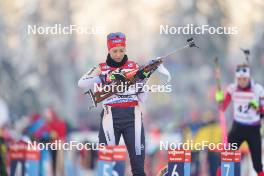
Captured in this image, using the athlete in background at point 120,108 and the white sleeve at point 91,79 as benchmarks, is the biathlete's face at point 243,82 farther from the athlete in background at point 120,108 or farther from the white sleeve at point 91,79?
the white sleeve at point 91,79

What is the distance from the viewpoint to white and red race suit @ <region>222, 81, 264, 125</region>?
55.2 feet

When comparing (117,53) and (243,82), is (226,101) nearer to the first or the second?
(243,82)

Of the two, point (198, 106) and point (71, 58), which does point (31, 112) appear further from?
point (198, 106)

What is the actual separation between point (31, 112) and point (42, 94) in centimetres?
212

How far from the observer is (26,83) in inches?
1150

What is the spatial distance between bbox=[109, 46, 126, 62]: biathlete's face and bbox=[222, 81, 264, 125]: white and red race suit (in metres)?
2.58

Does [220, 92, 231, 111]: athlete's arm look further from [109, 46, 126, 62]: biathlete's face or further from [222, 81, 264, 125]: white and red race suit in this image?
[109, 46, 126, 62]: biathlete's face

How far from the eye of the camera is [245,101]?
1700 cm

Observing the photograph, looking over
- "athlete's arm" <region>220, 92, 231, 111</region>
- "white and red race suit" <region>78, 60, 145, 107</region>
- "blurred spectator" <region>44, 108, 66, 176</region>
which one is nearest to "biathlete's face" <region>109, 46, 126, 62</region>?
"white and red race suit" <region>78, 60, 145, 107</region>

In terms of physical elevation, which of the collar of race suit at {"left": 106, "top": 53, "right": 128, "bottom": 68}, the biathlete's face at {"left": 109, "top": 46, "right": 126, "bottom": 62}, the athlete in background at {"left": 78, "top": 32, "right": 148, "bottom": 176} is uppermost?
the biathlete's face at {"left": 109, "top": 46, "right": 126, "bottom": 62}

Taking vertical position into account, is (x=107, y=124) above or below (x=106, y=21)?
below

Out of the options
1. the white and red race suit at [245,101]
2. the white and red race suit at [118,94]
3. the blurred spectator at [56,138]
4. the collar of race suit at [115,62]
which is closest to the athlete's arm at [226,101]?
the white and red race suit at [245,101]

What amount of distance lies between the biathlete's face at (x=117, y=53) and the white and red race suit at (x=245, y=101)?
2.58 metres

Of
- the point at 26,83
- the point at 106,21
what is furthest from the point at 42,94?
the point at 106,21
